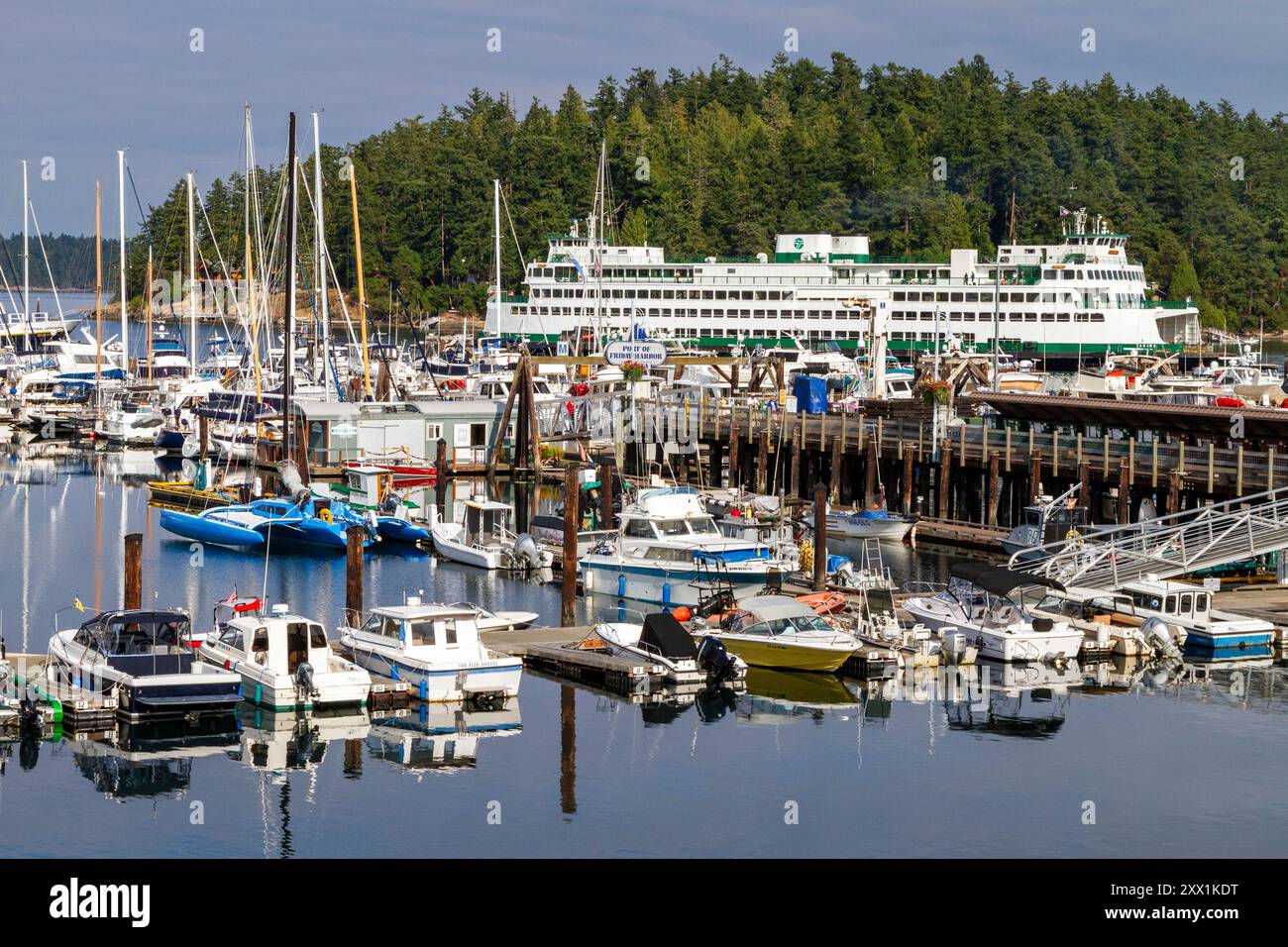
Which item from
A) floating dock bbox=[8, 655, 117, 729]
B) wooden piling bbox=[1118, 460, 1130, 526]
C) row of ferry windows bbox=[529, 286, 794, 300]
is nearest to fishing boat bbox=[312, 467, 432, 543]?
wooden piling bbox=[1118, 460, 1130, 526]

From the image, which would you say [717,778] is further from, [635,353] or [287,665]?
[635,353]

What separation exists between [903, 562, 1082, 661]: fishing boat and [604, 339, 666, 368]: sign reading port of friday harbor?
157 ft

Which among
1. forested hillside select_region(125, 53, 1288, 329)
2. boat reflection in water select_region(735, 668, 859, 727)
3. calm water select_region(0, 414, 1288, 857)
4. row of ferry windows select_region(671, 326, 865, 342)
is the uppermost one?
forested hillside select_region(125, 53, 1288, 329)

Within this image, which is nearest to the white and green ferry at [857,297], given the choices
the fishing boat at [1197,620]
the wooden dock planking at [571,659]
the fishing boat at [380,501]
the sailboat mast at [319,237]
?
the sailboat mast at [319,237]

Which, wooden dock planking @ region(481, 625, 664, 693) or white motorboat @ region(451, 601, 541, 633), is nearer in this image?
wooden dock planking @ region(481, 625, 664, 693)

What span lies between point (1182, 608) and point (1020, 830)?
15435 millimetres

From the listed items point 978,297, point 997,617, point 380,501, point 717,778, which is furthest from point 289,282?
point 978,297

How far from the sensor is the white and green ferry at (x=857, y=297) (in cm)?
13175

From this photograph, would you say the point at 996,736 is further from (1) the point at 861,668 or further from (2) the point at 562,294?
(2) the point at 562,294

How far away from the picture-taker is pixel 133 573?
4041cm

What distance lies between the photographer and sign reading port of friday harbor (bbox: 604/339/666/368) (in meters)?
90.8

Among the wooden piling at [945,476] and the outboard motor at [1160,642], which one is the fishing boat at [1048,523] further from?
the outboard motor at [1160,642]

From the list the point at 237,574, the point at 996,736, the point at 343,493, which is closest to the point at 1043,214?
the point at 343,493

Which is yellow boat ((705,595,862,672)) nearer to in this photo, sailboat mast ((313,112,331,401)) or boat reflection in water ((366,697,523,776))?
boat reflection in water ((366,697,523,776))
